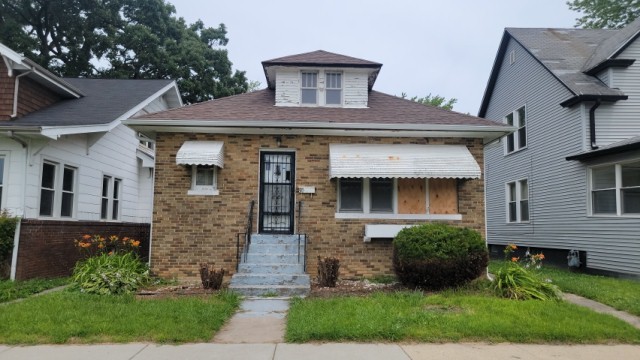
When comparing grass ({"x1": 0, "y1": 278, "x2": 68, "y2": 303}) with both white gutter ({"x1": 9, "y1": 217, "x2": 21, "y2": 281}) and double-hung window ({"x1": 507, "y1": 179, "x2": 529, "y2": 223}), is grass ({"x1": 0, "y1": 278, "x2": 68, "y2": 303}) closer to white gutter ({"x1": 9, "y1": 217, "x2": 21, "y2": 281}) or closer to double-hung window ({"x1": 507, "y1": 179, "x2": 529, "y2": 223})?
white gutter ({"x1": 9, "y1": 217, "x2": 21, "y2": 281})

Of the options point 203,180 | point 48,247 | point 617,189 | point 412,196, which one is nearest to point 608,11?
point 617,189

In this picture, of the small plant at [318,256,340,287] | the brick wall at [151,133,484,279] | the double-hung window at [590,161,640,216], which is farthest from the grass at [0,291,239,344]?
the double-hung window at [590,161,640,216]

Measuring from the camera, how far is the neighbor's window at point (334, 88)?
12354mm

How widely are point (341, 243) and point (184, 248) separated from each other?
11.6 ft

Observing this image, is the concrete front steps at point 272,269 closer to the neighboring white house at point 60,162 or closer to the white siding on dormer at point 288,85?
the white siding on dormer at point 288,85

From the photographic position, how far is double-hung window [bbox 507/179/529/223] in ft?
55.0

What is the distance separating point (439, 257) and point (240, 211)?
4568mm

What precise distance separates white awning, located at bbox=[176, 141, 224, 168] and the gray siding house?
6.95 metres

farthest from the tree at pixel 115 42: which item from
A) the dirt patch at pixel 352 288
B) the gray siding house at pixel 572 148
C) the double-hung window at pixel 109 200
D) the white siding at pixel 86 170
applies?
the dirt patch at pixel 352 288

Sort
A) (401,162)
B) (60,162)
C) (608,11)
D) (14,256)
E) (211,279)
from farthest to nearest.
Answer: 1. (608,11)
2. (60,162)
3. (401,162)
4. (14,256)
5. (211,279)

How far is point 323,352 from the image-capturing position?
5301 millimetres

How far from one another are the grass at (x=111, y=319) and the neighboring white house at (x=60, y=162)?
3.25 m

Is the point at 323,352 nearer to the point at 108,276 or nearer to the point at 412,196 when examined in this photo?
the point at 108,276

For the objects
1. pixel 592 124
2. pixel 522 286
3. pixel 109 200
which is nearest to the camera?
pixel 522 286
